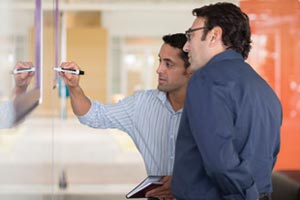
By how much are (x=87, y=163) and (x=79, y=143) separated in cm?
271

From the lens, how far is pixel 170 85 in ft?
8.44

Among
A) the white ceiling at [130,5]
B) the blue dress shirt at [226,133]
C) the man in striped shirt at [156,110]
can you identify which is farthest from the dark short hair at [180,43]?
the white ceiling at [130,5]

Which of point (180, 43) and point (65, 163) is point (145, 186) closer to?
point (180, 43)

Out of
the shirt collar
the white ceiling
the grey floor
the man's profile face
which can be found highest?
the white ceiling

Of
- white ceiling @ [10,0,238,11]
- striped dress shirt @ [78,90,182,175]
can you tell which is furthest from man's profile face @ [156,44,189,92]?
white ceiling @ [10,0,238,11]

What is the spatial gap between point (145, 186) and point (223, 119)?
81 centimetres

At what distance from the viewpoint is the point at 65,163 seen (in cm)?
927

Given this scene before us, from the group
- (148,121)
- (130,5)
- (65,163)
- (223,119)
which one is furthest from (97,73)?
(223,119)

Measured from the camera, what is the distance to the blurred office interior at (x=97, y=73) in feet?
4.74

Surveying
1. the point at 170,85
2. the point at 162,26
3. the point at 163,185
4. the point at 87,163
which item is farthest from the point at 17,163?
the point at 162,26

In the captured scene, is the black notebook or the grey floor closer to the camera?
the grey floor

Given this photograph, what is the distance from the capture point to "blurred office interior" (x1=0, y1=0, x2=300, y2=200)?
144cm

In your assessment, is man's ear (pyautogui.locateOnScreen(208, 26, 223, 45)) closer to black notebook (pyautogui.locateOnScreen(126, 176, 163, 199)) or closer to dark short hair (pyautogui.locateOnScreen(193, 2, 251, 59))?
dark short hair (pyautogui.locateOnScreen(193, 2, 251, 59))

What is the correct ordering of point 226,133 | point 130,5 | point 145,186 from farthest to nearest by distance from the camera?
point 130,5
point 145,186
point 226,133
